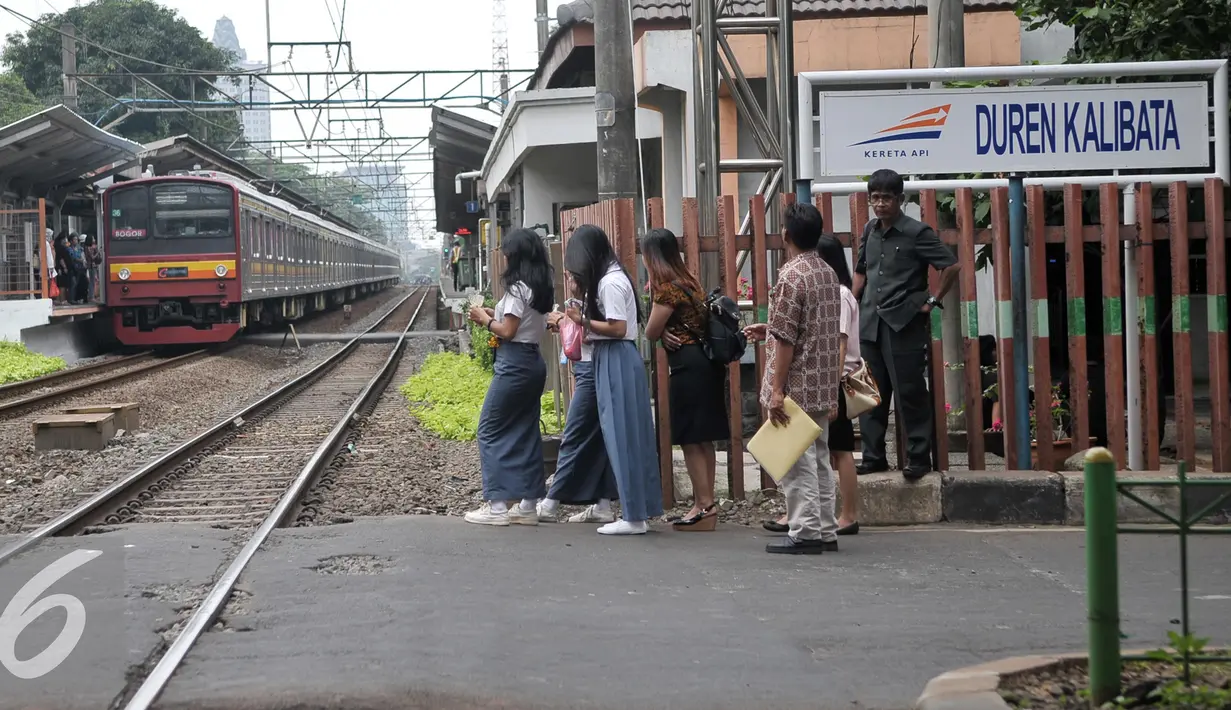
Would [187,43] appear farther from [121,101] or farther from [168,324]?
[168,324]

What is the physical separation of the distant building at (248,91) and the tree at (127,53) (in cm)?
169

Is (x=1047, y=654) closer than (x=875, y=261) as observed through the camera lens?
Yes

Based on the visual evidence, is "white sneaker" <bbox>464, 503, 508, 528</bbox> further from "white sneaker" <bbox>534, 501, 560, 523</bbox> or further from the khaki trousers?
the khaki trousers

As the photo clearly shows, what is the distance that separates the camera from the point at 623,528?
22.8 feet

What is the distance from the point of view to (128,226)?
24.1 m

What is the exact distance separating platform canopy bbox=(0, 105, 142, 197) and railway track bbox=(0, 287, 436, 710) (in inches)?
268

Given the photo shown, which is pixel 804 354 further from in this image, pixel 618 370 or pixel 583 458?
pixel 583 458

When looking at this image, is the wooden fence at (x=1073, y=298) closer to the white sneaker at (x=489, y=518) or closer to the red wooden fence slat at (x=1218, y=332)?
the red wooden fence slat at (x=1218, y=332)

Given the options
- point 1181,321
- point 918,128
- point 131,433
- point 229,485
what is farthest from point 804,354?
point 131,433

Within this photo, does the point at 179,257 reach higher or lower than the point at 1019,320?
higher

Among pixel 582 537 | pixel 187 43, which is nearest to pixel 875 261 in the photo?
pixel 582 537

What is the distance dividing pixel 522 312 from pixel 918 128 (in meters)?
2.54

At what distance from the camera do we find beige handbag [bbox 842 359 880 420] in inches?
261

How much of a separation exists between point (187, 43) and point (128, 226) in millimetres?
25355
